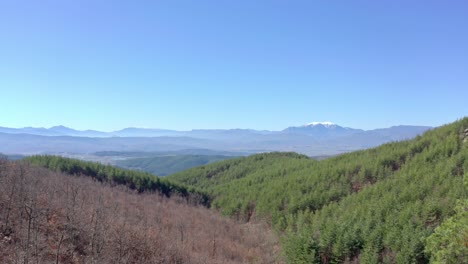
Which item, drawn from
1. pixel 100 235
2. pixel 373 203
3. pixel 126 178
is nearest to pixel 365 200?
pixel 373 203

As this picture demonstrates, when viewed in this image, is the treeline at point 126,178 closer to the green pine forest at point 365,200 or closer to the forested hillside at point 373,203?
the green pine forest at point 365,200

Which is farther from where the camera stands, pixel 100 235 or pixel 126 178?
pixel 126 178

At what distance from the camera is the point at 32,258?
14.4 metres

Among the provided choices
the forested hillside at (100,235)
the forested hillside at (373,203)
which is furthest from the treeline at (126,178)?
the forested hillside at (100,235)

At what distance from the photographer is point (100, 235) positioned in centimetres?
1947

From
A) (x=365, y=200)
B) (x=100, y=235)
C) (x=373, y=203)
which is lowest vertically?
(x=100, y=235)

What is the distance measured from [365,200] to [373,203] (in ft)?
7.35

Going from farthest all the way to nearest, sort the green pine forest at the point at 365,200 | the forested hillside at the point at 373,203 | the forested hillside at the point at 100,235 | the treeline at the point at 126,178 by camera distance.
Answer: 1. the treeline at the point at 126,178
2. the forested hillside at the point at 373,203
3. the green pine forest at the point at 365,200
4. the forested hillside at the point at 100,235

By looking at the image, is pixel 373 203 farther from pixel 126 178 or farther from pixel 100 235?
pixel 126 178

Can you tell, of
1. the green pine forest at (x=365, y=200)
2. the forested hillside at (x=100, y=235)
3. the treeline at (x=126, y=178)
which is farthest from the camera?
the treeline at (x=126, y=178)

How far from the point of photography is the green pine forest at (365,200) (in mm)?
18422

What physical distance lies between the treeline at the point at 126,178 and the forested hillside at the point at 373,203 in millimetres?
5747

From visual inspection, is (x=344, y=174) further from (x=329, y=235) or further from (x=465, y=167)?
(x=329, y=235)

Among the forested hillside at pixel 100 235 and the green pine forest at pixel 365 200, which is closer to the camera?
the forested hillside at pixel 100 235
